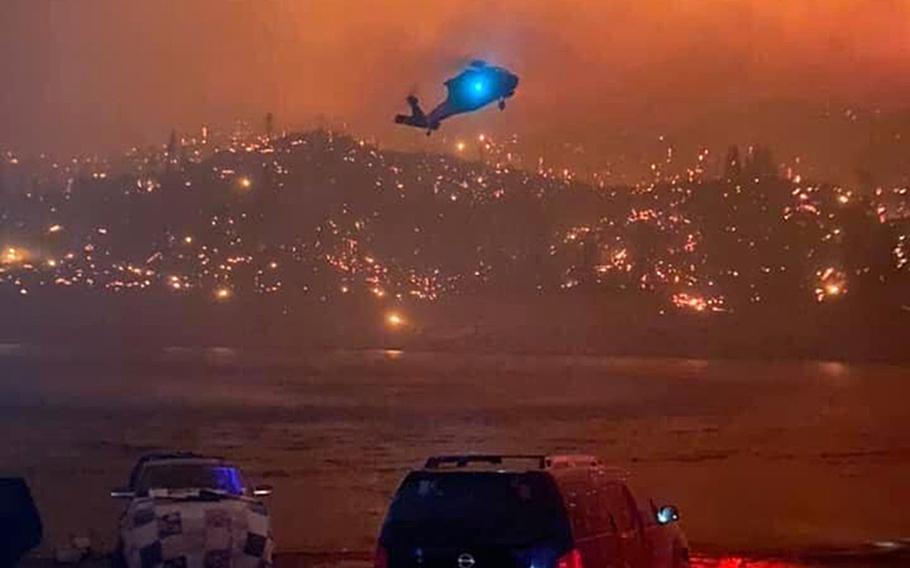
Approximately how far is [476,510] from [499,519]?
0.76ft

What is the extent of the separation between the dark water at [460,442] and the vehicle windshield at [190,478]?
12.7 m

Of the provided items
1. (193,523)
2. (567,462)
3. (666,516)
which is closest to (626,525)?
(567,462)

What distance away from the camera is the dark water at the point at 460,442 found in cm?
4469

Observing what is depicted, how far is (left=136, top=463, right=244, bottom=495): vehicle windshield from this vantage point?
19.5m

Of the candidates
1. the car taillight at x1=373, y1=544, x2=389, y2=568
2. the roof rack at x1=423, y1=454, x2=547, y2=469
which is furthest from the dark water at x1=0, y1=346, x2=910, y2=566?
the car taillight at x1=373, y1=544, x2=389, y2=568

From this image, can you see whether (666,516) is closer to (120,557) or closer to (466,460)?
(466,460)

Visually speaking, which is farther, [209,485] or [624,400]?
[624,400]

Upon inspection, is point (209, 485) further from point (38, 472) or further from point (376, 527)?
point (38, 472)

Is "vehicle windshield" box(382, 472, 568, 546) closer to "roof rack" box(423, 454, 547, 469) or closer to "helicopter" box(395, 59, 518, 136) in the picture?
"roof rack" box(423, 454, 547, 469)

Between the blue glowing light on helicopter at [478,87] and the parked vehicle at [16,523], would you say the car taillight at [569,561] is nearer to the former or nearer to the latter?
the blue glowing light on helicopter at [478,87]

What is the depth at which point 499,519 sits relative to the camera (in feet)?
40.3

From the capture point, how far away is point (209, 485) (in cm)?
1941

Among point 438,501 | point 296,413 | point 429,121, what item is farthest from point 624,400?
point 438,501

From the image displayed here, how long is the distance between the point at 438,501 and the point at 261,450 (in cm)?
7323
